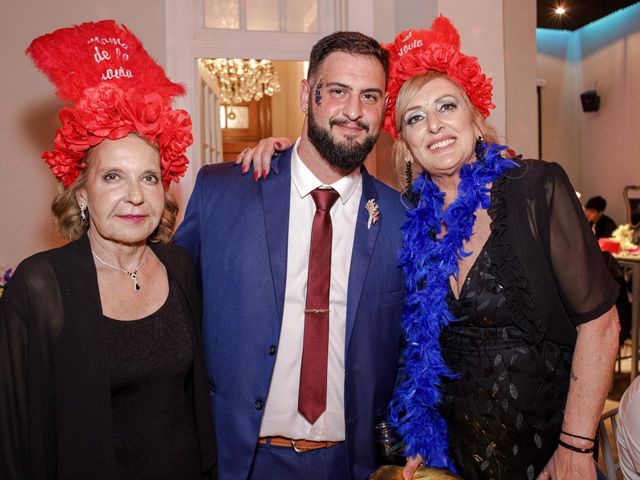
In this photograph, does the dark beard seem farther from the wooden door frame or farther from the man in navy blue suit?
the wooden door frame

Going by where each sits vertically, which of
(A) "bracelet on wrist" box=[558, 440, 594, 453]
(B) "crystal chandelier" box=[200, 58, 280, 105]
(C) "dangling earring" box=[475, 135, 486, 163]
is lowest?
(A) "bracelet on wrist" box=[558, 440, 594, 453]

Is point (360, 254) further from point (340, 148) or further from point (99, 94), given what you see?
point (99, 94)

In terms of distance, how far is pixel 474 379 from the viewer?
5.25 feet

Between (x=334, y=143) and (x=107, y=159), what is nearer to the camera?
(x=107, y=159)

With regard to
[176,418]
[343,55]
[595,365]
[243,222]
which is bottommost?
[176,418]

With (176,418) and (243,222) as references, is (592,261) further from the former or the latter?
(176,418)

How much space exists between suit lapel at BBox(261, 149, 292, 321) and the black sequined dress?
555mm

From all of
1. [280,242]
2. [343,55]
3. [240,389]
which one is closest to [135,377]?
[240,389]

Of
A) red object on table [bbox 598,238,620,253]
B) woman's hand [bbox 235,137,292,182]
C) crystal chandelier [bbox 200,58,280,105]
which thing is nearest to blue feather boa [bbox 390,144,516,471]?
woman's hand [bbox 235,137,292,182]

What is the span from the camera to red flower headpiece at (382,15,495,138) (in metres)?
1.77

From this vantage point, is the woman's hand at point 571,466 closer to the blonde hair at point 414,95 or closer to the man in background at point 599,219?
the blonde hair at point 414,95

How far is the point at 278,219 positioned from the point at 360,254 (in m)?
0.30

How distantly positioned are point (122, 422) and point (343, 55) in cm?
134

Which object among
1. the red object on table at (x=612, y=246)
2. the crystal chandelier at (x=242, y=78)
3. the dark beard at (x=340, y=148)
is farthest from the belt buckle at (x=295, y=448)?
the crystal chandelier at (x=242, y=78)
